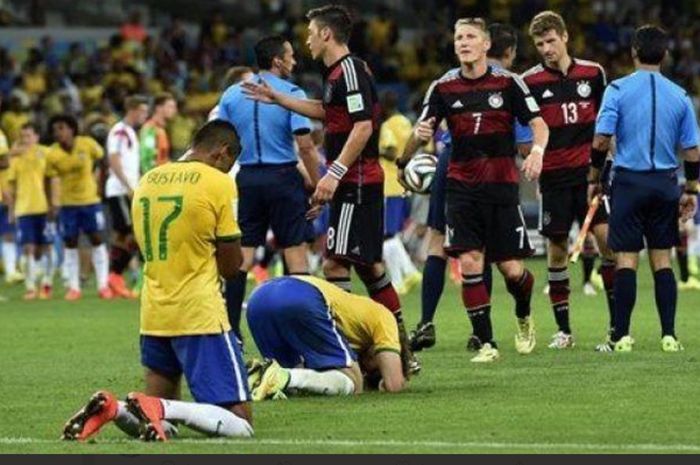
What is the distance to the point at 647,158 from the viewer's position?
1616cm

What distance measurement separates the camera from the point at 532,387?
14.3 m

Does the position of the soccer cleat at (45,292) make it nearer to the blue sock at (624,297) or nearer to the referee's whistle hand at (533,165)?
the blue sock at (624,297)

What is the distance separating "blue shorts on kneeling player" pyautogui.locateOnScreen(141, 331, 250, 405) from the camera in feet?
38.8

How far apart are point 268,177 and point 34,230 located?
11.1 metres

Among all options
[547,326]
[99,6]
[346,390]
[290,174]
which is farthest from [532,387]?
[99,6]

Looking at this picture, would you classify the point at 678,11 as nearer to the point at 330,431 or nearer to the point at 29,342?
the point at 29,342

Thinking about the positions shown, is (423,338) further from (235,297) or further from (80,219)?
(80,219)

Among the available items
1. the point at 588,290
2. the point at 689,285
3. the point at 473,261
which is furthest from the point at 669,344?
the point at 689,285

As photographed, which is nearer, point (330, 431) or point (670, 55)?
point (330, 431)

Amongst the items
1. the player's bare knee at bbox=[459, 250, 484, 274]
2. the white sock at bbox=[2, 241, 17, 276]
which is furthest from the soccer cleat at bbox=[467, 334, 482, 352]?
the white sock at bbox=[2, 241, 17, 276]

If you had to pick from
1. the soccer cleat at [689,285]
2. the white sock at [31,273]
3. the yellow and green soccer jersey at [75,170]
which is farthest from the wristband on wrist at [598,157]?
the white sock at [31,273]

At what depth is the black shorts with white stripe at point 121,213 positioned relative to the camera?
86.3 ft

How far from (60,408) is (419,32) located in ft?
107

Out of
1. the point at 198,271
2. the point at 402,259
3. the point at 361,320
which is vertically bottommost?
the point at 402,259
